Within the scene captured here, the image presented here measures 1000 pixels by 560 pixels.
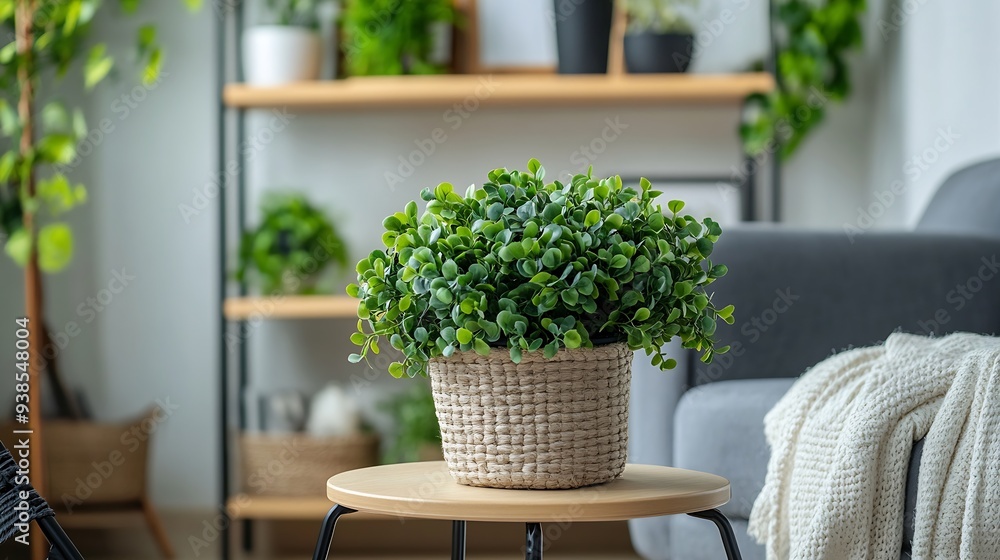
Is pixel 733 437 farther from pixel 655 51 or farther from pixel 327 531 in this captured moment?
pixel 655 51

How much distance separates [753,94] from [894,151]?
377mm

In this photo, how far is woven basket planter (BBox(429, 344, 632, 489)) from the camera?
85 centimetres

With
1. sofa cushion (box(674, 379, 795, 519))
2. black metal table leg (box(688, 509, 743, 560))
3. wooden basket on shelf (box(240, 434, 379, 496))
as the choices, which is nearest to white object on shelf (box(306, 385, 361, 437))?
wooden basket on shelf (box(240, 434, 379, 496))

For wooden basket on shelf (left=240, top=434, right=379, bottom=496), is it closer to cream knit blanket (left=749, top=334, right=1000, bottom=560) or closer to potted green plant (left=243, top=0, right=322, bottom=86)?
potted green plant (left=243, top=0, right=322, bottom=86)

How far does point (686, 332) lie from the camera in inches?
35.3

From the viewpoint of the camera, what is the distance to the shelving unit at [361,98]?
2418mm

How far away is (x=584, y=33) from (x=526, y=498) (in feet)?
5.94

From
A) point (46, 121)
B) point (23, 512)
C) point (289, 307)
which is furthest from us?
point (289, 307)

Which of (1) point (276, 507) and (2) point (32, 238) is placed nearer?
(2) point (32, 238)

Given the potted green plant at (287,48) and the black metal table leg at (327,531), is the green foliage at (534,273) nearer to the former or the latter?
the black metal table leg at (327,531)

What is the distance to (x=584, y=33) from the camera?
2.46m

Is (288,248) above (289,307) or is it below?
above

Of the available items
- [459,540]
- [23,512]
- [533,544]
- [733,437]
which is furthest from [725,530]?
[23,512]

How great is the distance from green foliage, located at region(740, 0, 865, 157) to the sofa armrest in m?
0.86
